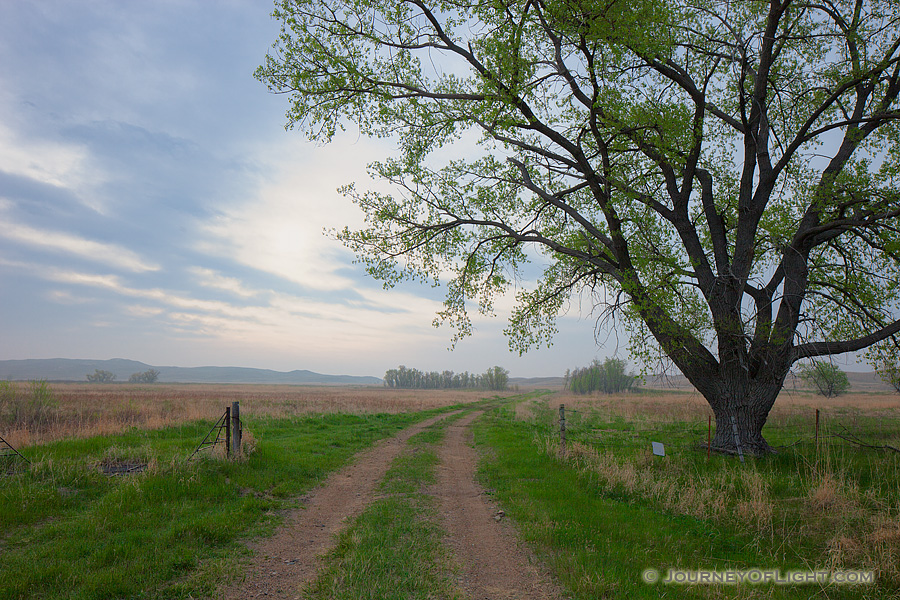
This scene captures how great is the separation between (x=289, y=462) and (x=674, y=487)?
850 centimetres

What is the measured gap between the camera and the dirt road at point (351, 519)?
4934mm

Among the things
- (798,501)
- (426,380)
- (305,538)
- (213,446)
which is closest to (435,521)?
(305,538)

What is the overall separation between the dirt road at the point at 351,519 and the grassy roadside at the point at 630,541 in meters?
0.41

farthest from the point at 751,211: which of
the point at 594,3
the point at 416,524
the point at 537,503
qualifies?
the point at 416,524

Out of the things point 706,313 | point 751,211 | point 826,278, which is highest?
point 751,211

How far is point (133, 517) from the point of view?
256 inches

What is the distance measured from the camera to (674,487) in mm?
8453

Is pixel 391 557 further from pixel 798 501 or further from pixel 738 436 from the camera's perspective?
pixel 738 436

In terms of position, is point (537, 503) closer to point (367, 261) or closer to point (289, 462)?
point (289, 462)

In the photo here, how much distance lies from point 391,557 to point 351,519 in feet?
6.41

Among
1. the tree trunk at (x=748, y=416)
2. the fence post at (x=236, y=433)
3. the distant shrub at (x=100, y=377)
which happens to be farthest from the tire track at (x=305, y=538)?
the distant shrub at (x=100, y=377)

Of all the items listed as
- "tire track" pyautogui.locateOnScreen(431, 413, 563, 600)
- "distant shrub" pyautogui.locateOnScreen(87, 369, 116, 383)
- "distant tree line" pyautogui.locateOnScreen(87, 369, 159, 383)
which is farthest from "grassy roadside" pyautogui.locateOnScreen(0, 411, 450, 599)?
"distant tree line" pyautogui.locateOnScreen(87, 369, 159, 383)

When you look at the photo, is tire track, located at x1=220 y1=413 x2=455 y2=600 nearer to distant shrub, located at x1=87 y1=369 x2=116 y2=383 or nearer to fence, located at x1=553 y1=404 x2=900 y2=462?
fence, located at x1=553 y1=404 x2=900 y2=462

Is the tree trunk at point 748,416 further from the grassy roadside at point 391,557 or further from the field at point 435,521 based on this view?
the grassy roadside at point 391,557
